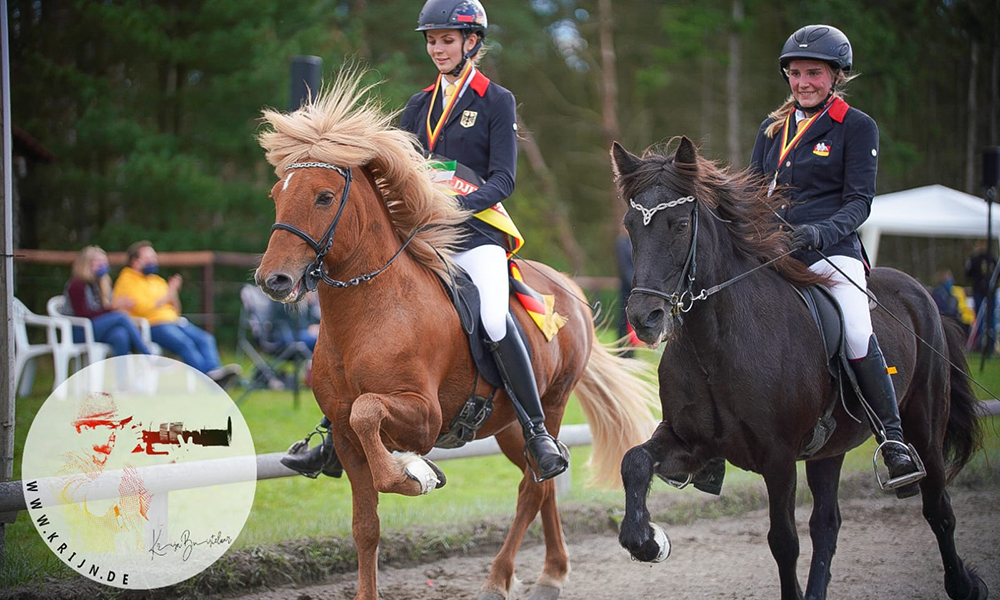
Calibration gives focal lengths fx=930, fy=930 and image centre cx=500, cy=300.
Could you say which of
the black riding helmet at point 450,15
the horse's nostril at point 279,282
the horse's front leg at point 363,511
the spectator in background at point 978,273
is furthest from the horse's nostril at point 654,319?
the spectator in background at point 978,273

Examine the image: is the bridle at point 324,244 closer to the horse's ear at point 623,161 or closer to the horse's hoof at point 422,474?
the horse's hoof at point 422,474

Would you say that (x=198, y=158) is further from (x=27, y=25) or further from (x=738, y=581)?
(x=738, y=581)

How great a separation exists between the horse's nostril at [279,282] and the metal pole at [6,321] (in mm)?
1987

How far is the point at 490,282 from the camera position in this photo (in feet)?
17.0

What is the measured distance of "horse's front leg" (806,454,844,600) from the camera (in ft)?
16.3

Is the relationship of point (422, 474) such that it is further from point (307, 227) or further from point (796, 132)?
point (796, 132)

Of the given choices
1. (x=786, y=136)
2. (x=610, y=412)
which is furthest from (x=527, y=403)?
(x=786, y=136)

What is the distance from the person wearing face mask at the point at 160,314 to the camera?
37.0 ft

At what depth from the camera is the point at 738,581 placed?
594 centimetres

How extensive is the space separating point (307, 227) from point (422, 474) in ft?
4.05

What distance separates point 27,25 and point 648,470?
11.9m

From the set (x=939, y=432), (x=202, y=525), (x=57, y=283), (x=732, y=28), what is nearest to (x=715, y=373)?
(x=939, y=432)

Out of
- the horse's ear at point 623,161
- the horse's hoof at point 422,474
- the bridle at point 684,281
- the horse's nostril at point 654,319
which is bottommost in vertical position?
the horse's hoof at point 422,474

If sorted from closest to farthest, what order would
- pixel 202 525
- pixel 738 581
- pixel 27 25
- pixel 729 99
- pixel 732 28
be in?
1. pixel 202 525
2. pixel 738 581
3. pixel 27 25
4. pixel 732 28
5. pixel 729 99
